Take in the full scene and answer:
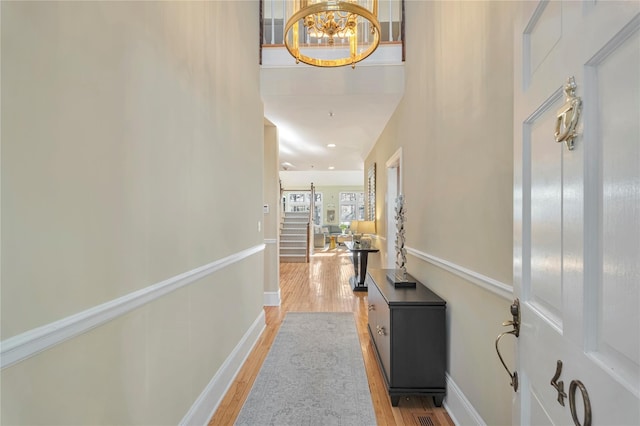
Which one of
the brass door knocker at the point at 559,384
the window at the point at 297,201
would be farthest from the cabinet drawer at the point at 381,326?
the window at the point at 297,201

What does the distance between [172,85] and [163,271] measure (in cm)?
90

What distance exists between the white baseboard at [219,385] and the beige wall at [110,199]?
0.06 meters

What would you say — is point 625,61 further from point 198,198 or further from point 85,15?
point 198,198

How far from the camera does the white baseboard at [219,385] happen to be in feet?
5.51

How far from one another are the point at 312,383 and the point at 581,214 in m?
2.17

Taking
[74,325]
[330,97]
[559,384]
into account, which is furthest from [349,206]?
[559,384]

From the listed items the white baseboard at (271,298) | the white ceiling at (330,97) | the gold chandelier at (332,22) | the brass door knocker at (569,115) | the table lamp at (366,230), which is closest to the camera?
the brass door knocker at (569,115)

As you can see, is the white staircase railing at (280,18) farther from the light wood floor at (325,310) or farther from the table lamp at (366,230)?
the light wood floor at (325,310)

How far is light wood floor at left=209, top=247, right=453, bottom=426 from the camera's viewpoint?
6.17 feet

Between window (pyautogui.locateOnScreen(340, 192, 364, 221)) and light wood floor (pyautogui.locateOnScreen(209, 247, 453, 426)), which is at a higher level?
window (pyautogui.locateOnScreen(340, 192, 364, 221))

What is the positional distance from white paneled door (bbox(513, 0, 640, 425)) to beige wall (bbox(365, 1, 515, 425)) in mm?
544

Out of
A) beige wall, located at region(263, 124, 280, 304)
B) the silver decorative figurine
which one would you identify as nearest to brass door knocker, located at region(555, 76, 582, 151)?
the silver decorative figurine

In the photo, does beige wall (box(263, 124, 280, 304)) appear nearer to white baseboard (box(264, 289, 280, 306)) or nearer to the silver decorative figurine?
white baseboard (box(264, 289, 280, 306))

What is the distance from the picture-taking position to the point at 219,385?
2012mm
